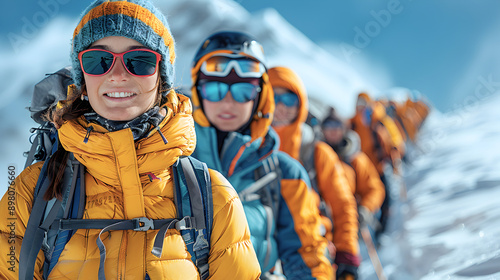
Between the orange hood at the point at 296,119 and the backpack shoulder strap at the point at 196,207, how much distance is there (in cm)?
282

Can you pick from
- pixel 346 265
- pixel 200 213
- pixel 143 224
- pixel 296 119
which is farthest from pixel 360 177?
pixel 143 224

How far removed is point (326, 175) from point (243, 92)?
179 cm

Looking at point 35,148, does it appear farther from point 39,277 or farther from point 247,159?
point 247,159

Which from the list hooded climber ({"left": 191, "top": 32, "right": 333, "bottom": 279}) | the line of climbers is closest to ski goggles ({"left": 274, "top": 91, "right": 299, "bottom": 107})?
hooded climber ({"left": 191, "top": 32, "right": 333, "bottom": 279})

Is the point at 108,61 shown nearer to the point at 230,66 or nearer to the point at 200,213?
the point at 200,213

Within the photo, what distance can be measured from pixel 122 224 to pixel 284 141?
3.11 metres

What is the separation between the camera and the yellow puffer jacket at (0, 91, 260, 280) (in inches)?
62.4

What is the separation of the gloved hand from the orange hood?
1.01m

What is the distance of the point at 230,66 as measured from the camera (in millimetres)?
3117

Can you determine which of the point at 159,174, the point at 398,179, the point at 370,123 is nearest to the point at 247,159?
the point at 159,174

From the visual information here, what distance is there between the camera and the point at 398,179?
11.1 meters

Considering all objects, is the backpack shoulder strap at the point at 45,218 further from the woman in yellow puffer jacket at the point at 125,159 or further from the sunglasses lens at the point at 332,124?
the sunglasses lens at the point at 332,124

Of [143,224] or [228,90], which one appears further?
[228,90]

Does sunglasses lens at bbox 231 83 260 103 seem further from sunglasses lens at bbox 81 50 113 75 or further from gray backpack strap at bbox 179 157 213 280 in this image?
sunglasses lens at bbox 81 50 113 75
